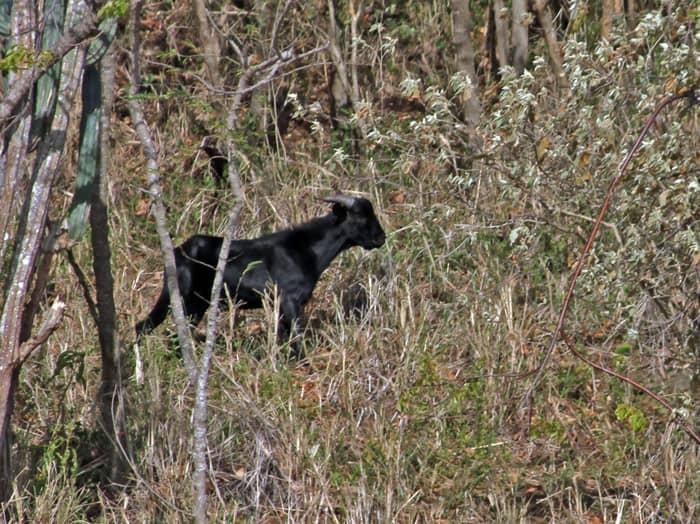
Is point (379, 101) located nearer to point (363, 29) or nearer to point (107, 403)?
point (363, 29)

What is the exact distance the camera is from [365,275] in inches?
398

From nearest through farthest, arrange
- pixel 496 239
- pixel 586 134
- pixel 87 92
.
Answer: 1. pixel 87 92
2. pixel 586 134
3. pixel 496 239

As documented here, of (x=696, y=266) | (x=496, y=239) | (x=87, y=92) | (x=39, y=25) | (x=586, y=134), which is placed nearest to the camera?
(x=39, y=25)

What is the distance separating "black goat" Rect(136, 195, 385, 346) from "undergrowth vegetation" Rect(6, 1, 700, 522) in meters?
0.23

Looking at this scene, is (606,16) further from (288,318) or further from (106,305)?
(106,305)

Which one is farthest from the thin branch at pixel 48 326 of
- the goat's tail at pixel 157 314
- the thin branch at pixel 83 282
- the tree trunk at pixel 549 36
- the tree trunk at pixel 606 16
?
the tree trunk at pixel 606 16

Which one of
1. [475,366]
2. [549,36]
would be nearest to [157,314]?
[475,366]

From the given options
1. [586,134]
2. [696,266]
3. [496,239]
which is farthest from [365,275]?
[696,266]

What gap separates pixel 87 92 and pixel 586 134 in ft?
10.0

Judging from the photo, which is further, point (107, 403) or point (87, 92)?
point (107, 403)

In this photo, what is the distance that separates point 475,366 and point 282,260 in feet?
6.66

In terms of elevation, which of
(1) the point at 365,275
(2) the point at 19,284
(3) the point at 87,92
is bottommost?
(1) the point at 365,275

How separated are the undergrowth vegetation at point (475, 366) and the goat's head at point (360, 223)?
0.17m

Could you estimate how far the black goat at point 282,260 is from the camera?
958cm
